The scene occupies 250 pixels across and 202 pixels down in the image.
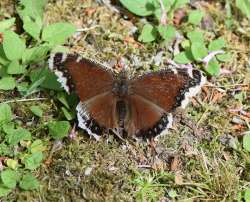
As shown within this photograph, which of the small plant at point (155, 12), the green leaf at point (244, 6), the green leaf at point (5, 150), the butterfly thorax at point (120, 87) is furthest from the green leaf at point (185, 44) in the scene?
the green leaf at point (5, 150)

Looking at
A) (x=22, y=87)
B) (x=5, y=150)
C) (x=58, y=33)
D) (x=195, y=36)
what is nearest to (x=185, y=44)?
(x=195, y=36)

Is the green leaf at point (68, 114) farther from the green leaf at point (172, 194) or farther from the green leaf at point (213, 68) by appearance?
the green leaf at point (213, 68)

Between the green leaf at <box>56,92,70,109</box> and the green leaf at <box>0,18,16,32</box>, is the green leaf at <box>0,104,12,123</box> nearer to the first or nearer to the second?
the green leaf at <box>56,92,70,109</box>

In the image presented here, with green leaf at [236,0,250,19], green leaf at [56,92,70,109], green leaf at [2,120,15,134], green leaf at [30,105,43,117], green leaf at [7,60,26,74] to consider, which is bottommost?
green leaf at [2,120,15,134]

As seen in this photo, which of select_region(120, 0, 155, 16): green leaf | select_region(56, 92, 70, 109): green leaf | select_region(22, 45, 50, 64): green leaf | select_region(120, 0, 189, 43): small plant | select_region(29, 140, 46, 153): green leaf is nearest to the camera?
select_region(29, 140, 46, 153): green leaf

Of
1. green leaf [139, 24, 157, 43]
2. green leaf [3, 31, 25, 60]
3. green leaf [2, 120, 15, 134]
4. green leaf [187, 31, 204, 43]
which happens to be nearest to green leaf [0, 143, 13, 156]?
green leaf [2, 120, 15, 134]

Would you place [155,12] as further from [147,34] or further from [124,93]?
[124,93]
